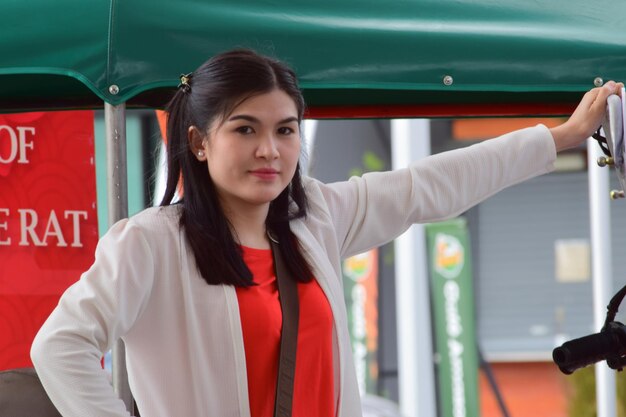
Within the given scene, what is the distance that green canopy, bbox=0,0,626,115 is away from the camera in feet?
8.36

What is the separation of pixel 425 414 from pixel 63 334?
5.94 m

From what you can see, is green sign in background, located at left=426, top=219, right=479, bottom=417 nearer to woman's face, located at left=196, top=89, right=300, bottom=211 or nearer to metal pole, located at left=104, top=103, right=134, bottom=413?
metal pole, located at left=104, top=103, right=134, bottom=413

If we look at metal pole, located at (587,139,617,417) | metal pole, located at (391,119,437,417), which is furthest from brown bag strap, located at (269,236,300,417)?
metal pole, located at (391,119,437,417)

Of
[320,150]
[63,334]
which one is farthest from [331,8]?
[320,150]

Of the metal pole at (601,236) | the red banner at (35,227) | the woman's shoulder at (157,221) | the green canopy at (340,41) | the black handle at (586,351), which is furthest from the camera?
the metal pole at (601,236)

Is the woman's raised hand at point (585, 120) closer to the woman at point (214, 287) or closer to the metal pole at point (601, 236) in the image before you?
the woman at point (214, 287)

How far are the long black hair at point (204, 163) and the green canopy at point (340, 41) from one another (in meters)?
0.26

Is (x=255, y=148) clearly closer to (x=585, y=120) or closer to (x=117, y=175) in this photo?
(x=117, y=175)

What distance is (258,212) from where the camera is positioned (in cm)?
234

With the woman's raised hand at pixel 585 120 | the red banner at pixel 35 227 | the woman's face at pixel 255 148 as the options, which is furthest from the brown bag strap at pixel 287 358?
the red banner at pixel 35 227

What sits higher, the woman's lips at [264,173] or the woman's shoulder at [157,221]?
the woman's lips at [264,173]

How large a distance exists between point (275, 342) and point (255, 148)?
37cm

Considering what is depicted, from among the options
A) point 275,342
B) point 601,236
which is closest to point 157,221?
point 275,342

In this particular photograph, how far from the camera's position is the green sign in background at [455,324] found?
27.4 ft
